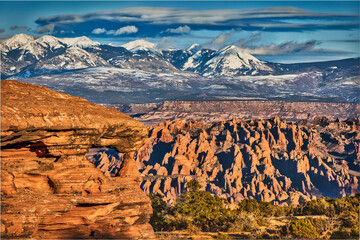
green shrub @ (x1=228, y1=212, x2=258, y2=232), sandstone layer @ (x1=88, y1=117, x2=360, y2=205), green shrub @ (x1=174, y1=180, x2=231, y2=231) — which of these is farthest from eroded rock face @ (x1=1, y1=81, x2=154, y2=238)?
sandstone layer @ (x1=88, y1=117, x2=360, y2=205)

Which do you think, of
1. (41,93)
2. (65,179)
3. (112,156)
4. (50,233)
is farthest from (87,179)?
(112,156)

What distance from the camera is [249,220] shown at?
139ft

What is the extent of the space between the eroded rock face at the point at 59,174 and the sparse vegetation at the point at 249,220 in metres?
9.13

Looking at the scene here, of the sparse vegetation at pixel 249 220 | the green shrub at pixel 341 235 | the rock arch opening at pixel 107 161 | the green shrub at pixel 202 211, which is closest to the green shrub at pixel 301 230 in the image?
the sparse vegetation at pixel 249 220

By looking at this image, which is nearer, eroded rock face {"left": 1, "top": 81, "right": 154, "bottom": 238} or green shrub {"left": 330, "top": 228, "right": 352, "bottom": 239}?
eroded rock face {"left": 1, "top": 81, "right": 154, "bottom": 238}

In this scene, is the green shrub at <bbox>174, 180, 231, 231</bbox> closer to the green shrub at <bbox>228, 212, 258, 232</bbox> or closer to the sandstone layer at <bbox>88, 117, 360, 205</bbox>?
the green shrub at <bbox>228, 212, 258, 232</bbox>

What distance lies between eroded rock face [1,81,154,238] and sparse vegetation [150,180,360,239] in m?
9.13

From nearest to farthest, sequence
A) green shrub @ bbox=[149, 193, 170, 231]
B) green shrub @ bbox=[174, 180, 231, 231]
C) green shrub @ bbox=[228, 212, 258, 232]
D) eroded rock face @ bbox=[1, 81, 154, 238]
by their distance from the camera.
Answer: eroded rock face @ bbox=[1, 81, 154, 238] < green shrub @ bbox=[228, 212, 258, 232] < green shrub @ bbox=[174, 180, 231, 231] < green shrub @ bbox=[149, 193, 170, 231]

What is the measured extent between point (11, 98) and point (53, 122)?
7.78ft

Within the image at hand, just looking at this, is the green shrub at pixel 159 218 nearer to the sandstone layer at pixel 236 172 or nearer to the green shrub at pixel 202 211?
the green shrub at pixel 202 211

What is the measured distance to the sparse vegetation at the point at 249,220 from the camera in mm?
38750

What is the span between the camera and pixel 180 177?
158 m

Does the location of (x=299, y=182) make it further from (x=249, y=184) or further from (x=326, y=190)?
(x=249, y=184)

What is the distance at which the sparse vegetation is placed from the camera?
38750mm
